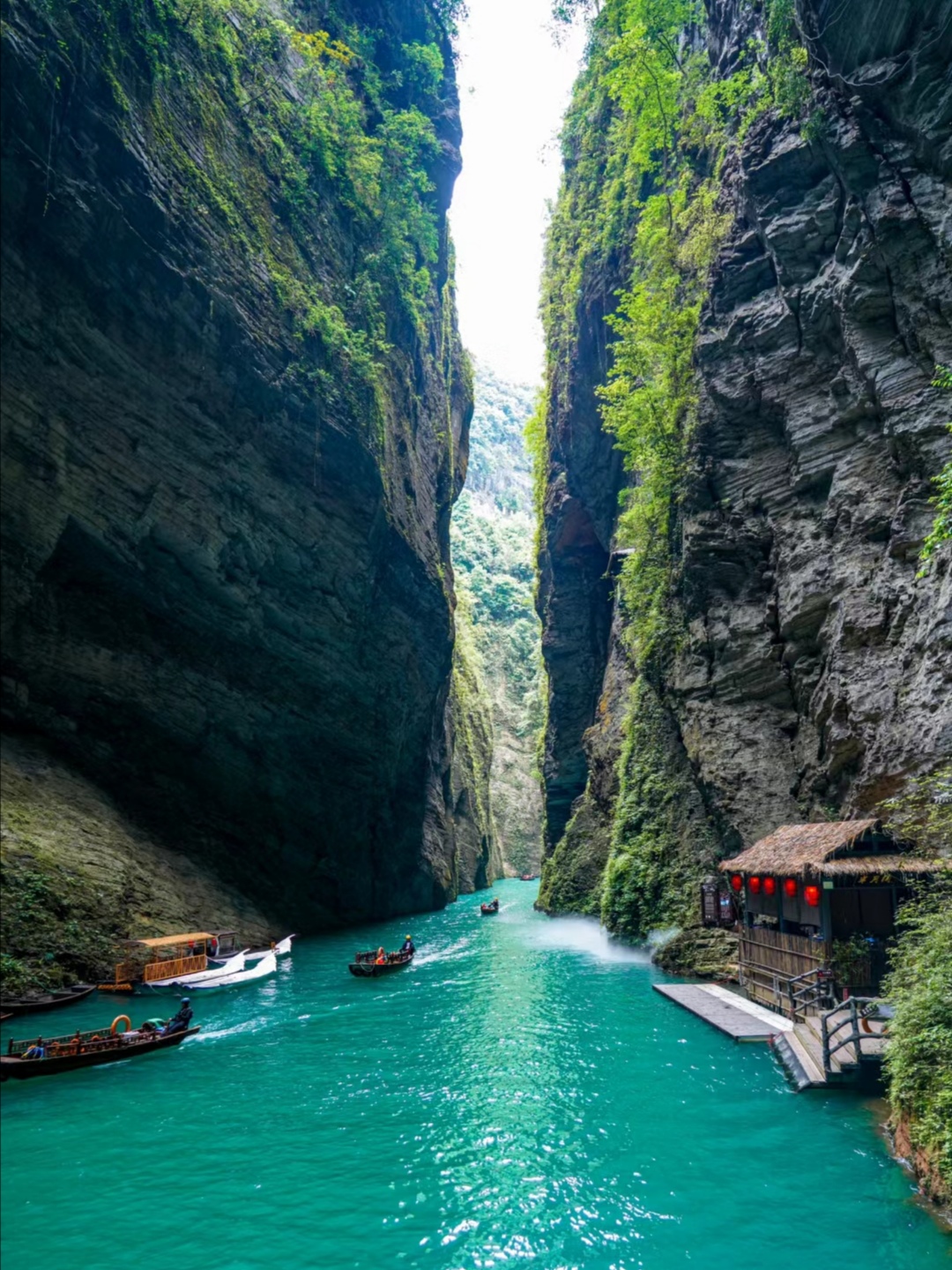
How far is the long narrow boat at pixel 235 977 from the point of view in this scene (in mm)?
20812

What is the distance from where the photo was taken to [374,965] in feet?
75.4

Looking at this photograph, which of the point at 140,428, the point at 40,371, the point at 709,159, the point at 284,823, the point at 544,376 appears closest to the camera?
the point at 40,371

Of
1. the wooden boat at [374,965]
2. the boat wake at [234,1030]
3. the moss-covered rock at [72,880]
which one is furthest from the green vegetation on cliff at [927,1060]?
the moss-covered rock at [72,880]

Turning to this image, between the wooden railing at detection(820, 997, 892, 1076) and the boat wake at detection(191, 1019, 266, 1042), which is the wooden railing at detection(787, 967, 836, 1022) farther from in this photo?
the boat wake at detection(191, 1019, 266, 1042)

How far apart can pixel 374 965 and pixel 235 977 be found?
4.04 meters

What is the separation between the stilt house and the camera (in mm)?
14105

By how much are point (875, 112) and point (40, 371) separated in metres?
22.4

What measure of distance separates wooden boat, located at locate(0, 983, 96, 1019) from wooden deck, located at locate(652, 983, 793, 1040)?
48.2 feet

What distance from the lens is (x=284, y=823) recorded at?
30.7 meters

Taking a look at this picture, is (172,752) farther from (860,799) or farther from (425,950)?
(860,799)

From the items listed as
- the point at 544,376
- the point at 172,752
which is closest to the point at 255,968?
the point at 172,752

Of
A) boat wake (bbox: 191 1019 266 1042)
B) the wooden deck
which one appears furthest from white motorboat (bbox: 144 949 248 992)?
the wooden deck

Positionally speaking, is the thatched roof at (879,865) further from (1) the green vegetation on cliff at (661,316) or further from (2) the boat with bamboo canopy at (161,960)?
(2) the boat with bamboo canopy at (161,960)

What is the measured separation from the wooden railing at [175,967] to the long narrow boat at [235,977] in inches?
22.1
